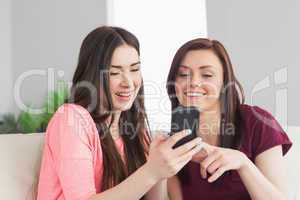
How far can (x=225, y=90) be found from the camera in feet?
3.63

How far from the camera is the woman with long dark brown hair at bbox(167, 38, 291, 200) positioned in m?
1.06

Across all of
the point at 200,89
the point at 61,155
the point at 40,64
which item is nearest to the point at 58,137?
the point at 61,155

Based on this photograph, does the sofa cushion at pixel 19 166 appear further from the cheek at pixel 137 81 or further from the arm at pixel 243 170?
the arm at pixel 243 170

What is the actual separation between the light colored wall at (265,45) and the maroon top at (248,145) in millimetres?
877

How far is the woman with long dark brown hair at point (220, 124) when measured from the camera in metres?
1.06

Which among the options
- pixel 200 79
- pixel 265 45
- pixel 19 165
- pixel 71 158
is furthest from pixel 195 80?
pixel 265 45

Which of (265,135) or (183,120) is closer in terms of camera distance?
(183,120)

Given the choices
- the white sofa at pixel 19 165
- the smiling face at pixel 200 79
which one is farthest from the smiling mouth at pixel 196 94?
the white sofa at pixel 19 165

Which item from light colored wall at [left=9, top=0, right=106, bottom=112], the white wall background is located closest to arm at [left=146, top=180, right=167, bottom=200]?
the white wall background

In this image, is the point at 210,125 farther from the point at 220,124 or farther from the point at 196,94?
the point at 196,94

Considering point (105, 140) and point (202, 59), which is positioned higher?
point (202, 59)

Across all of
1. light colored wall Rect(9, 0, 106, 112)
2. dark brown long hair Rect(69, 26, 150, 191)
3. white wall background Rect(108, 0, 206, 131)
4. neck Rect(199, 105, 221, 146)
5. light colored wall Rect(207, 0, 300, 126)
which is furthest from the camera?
light colored wall Rect(9, 0, 106, 112)

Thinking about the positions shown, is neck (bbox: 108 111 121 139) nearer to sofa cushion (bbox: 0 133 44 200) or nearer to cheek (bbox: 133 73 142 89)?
cheek (bbox: 133 73 142 89)

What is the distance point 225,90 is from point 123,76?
279mm
